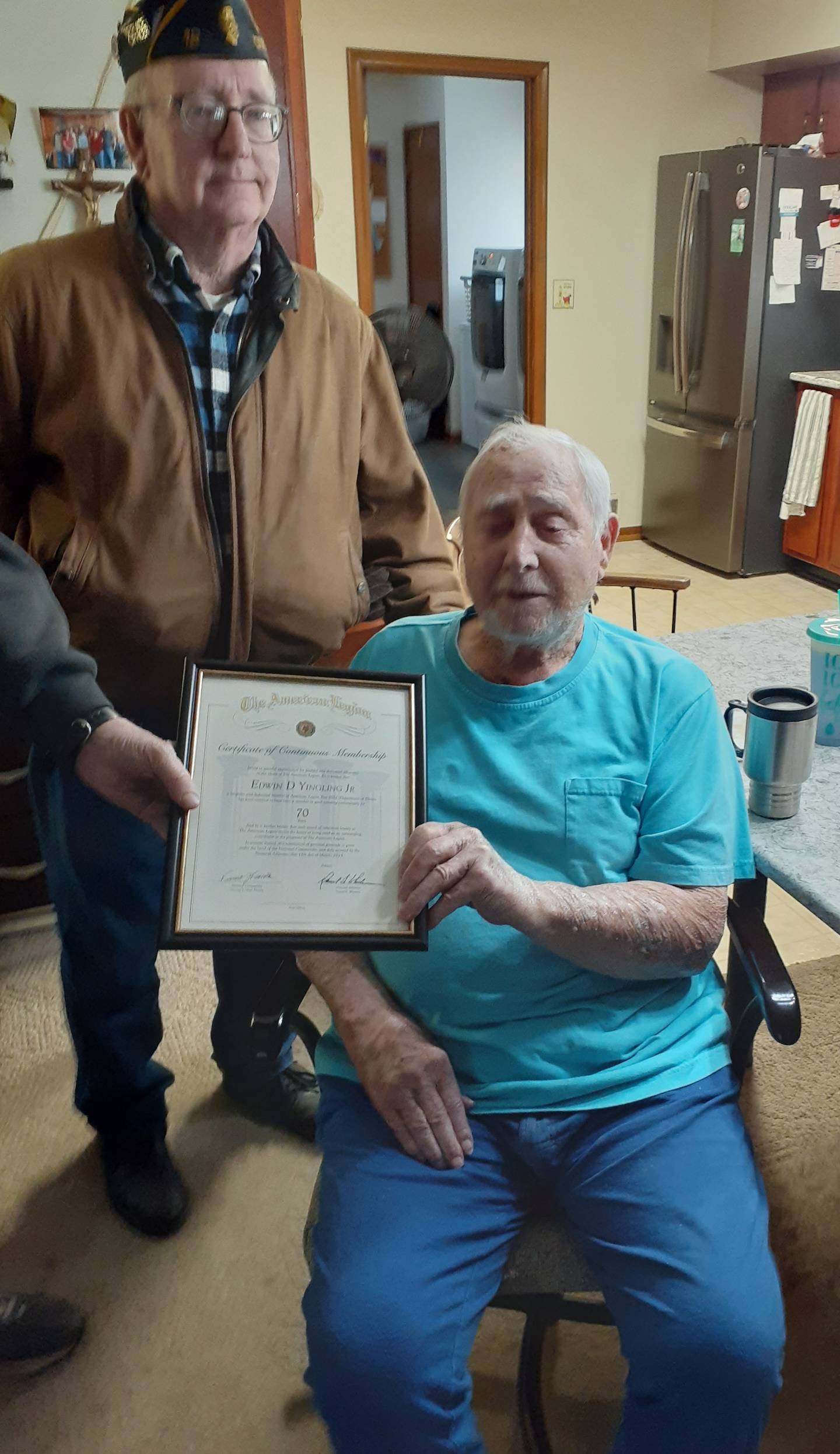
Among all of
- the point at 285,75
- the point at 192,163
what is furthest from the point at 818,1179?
the point at 285,75

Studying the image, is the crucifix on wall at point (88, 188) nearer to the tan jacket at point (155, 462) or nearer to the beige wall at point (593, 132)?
the tan jacket at point (155, 462)

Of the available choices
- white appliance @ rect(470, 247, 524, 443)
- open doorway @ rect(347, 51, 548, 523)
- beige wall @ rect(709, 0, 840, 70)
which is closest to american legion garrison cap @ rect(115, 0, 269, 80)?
open doorway @ rect(347, 51, 548, 523)

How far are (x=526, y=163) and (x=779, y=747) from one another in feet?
14.2

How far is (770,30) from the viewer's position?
4.53 metres

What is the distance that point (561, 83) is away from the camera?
4715 mm

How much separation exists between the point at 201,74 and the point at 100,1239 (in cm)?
170

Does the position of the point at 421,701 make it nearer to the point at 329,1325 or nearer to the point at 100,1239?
the point at 329,1325

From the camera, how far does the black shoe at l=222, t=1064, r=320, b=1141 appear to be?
6.10 feet

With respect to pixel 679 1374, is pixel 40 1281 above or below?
below

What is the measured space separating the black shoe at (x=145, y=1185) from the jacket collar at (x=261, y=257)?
4.32 feet

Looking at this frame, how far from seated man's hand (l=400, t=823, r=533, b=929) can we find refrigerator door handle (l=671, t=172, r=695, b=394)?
436 cm

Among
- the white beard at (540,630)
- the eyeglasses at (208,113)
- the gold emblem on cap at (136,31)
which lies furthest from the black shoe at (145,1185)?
the gold emblem on cap at (136,31)
